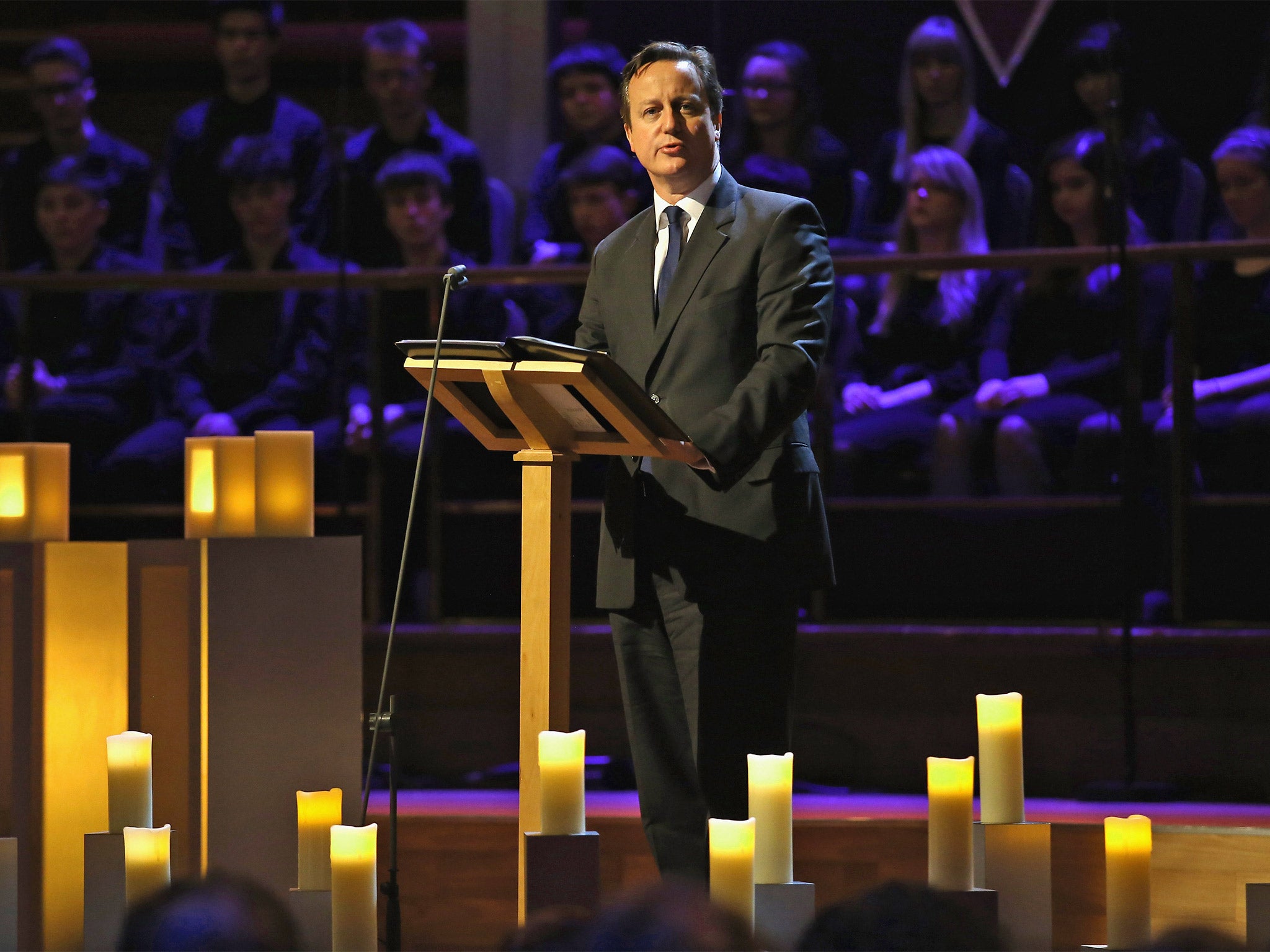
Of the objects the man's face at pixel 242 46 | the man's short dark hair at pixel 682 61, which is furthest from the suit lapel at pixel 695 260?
the man's face at pixel 242 46

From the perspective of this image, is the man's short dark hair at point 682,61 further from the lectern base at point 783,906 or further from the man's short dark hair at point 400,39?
the man's short dark hair at point 400,39

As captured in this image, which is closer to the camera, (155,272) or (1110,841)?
(1110,841)

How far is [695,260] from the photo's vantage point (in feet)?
6.93

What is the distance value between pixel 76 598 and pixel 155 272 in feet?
5.09

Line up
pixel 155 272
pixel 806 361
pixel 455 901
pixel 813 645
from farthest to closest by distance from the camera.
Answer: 1. pixel 155 272
2. pixel 813 645
3. pixel 455 901
4. pixel 806 361

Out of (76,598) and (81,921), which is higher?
(76,598)

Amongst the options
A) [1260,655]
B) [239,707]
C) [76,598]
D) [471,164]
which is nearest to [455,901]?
[239,707]

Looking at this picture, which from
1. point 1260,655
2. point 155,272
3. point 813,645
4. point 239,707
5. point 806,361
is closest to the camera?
point 806,361

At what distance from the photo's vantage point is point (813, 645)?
3447 millimetres

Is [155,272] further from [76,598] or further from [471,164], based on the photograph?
[76,598]

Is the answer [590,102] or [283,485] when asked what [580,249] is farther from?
[283,485]

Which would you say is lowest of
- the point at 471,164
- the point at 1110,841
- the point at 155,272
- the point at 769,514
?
the point at 1110,841

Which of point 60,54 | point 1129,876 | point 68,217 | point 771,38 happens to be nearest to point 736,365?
point 1129,876

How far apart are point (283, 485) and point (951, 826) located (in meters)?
1.21
